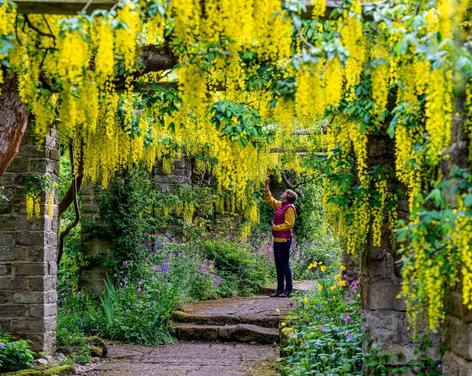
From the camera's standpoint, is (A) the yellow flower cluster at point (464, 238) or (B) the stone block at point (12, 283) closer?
(A) the yellow flower cluster at point (464, 238)

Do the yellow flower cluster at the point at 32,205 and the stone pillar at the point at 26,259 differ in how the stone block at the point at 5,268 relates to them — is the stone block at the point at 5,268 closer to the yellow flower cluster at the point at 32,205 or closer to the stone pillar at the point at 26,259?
the stone pillar at the point at 26,259

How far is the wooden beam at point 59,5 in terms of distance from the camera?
3.10m

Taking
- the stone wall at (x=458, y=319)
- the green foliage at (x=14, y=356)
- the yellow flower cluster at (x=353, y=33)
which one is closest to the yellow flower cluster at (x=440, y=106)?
the stone wall at (x=458, y=319)

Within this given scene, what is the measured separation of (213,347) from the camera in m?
7.39

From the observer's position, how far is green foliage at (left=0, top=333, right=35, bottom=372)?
5453mm

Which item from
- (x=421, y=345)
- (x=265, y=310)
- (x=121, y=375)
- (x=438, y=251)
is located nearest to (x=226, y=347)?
(x=265, y=310)

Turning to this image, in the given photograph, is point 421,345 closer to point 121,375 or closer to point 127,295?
point 121,375

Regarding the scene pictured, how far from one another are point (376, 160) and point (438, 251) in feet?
5.02

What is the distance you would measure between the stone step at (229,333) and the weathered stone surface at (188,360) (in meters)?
0.15

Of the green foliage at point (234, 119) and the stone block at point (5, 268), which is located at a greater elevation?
the green foliage at point (234, 119)

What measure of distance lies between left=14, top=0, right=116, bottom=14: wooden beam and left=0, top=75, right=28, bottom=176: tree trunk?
761 millimetres

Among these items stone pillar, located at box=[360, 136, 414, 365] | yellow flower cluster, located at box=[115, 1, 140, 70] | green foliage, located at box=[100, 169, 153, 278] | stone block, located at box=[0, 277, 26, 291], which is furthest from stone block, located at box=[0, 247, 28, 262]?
yellow flower cluster, located at box=[115, 1, 140, 70]

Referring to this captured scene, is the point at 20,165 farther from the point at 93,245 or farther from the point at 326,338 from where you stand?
the point at 326,338

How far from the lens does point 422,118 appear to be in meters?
3.42
